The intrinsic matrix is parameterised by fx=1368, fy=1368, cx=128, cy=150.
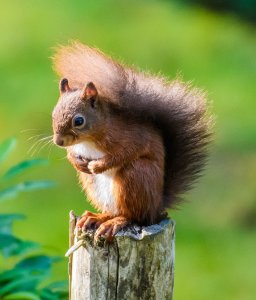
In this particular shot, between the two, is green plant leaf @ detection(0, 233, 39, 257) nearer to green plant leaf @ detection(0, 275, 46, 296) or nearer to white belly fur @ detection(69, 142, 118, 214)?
green plant leaf @ detection(0, 275, 46, 296)

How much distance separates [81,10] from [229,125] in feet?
6.29

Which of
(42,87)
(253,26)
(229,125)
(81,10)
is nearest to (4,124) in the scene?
(42,87)

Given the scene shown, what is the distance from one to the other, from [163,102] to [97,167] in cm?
27

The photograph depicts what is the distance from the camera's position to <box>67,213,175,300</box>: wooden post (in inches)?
136

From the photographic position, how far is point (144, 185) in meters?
3.55

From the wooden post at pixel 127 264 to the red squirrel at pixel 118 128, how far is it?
0.04 m

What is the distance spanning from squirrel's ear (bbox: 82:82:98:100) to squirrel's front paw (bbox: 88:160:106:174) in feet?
0.56

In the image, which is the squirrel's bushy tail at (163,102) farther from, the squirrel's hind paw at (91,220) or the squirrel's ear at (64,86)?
the squirrel's hind paw at (91,220)

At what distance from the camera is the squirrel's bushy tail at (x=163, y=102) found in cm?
351

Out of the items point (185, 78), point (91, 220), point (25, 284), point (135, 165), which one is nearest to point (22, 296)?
point (25, 284)

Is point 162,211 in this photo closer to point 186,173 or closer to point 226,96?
point 186,173

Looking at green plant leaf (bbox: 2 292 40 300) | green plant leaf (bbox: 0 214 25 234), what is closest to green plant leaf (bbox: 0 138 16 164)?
green plant leaf (bbox: 0 214 25 234)

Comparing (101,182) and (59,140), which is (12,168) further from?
(59,140)

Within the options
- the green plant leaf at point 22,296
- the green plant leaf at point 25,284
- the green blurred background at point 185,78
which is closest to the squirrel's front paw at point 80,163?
the green plant leaf at point 22,296
